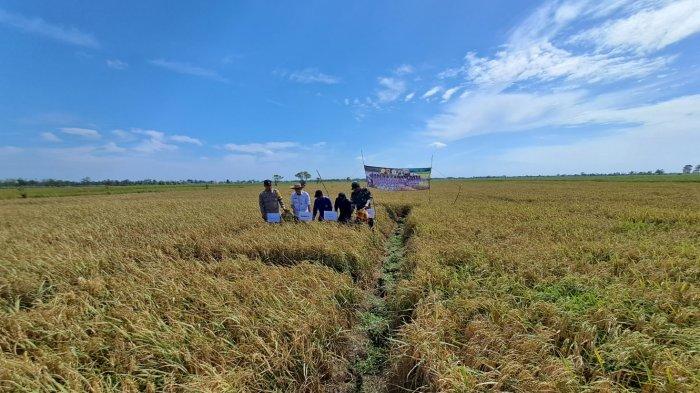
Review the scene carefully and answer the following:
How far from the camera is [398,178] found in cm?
1582

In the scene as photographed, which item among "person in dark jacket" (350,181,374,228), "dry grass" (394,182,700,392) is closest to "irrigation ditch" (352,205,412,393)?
"dry grass" (394,182,700,392)

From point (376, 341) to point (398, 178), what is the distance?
12.3m

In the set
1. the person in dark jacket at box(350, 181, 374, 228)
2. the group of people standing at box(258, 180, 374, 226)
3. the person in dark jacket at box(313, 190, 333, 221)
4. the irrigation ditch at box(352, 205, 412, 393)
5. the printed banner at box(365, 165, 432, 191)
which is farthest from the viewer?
the printed banner at box(365, 165, 432, 191)

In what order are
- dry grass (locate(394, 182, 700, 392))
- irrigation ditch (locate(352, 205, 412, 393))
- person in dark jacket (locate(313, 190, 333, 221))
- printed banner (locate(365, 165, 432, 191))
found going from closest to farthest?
1. dry grass (locate(394, 182, 700, 392))
2. irrigation ditch (locate(352, 205, 412, 393))
3. person in dark jacket (locate(313, 190, 333, 221))
4. printed banner (locate(365, 165, 432, 191))

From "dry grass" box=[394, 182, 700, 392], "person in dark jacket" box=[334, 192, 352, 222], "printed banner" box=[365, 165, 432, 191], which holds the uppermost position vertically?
"printed banner" box=[365, 165, 432, 191]

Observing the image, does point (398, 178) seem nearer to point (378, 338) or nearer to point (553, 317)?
point (378, 338)

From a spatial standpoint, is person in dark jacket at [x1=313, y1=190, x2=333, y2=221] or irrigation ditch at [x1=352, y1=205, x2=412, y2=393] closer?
irrigation ditch at [x1=352, y1=205, x2=412, y2=393]

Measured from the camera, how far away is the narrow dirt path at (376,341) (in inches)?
130

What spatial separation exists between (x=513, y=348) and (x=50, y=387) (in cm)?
420

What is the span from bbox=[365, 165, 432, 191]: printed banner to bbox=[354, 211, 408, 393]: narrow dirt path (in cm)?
892

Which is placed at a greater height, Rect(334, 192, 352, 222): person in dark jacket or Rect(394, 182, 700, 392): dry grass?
Rect(334, 192, 352, 222): person in dark jacket

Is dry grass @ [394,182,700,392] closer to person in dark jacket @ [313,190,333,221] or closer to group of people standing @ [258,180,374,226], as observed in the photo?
group of people standing @ [258,180,374,226]

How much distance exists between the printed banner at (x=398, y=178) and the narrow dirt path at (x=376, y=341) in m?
8.92

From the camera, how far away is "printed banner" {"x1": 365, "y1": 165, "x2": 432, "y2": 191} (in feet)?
49.9
